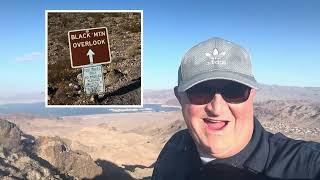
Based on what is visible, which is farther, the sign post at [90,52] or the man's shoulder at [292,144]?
the sign post at [90,52]

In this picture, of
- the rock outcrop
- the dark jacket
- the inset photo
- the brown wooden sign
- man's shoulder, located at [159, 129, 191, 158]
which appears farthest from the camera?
the rock outcrop

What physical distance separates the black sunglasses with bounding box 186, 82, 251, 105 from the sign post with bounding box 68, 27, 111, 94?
372 centimetres

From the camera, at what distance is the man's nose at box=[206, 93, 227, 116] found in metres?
2.06

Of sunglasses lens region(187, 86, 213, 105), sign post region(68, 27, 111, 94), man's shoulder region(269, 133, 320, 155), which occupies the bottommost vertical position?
man's shoulder region(269, 133, 320, 155)

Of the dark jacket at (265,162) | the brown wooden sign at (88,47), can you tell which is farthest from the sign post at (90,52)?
the dark jacket at (265,162)

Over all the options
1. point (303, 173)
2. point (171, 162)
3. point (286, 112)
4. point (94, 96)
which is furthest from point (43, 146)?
point (286, 112)

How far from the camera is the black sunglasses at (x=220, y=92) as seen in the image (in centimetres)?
203

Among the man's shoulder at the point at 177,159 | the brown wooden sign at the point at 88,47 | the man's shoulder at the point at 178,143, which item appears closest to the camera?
the man's shoulder at the point at 177,159

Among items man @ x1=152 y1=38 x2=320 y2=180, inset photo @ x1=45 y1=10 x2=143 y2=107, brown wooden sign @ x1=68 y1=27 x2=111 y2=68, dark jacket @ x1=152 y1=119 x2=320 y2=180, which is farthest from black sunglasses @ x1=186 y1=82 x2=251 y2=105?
inset photo @ x1=45 y1=10 x2=143 y2=107

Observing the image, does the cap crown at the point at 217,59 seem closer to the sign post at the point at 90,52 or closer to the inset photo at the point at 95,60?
the sign post at the point at 90,52

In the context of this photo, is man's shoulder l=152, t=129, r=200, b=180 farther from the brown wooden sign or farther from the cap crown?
the brown wooden sign

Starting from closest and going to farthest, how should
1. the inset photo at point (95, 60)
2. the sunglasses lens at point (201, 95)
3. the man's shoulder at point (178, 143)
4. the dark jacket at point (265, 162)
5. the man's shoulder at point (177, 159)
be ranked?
the dark jacket at point (265, 162), the sunglasses lens at point (201, 95), the man's shoulder at point (177, 159), the man's shoulder at point (178, 143), the inset photo at point (95, 60)

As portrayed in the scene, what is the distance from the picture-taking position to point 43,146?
1305 centimetres

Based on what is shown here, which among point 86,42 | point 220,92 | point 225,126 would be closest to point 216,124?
point 225,126
